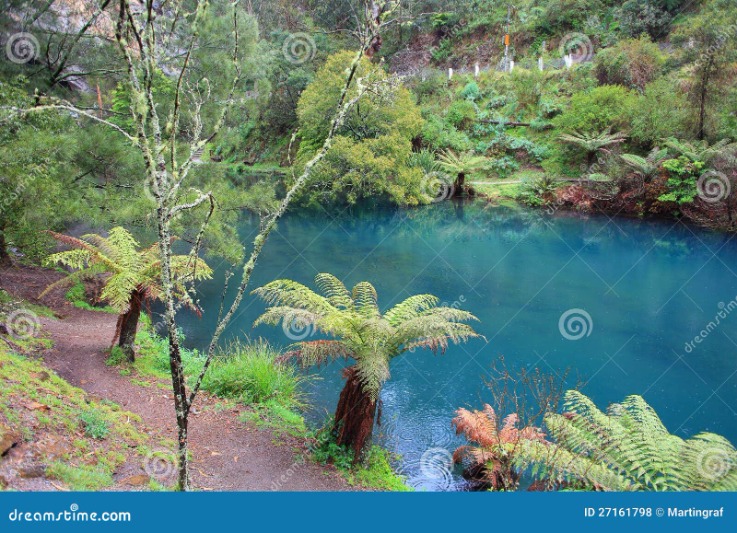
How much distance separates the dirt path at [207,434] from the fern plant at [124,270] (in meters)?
0.55

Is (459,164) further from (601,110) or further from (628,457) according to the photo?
(628,457)

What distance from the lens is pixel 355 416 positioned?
4.97 metres

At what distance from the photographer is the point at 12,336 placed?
5691mm

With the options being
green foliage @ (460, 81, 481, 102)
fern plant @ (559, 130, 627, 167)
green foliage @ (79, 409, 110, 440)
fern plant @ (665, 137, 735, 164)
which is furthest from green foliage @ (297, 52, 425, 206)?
green foliage @ (79, 409, 110, 440)

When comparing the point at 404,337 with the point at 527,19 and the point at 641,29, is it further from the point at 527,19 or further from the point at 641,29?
the point at 527,19

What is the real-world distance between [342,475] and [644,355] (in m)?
5.67

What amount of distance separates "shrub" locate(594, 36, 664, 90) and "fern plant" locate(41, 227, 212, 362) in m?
20.7

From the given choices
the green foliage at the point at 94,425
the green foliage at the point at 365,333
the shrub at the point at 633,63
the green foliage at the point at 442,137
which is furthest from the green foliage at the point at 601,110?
the green foliage at the point at 94,425

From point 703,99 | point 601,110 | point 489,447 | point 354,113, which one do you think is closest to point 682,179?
point 703,99

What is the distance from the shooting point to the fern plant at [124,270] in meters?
5.63

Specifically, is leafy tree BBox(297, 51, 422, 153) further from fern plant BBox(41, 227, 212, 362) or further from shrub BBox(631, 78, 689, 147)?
fern plant BBox(41, 227, 212, 362)

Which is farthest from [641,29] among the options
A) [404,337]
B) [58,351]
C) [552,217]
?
[58,351]

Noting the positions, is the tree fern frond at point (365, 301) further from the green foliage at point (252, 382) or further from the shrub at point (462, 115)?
the shrub at point (462, 115)

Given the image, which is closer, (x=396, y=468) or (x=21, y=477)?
(x=21, y=477)
